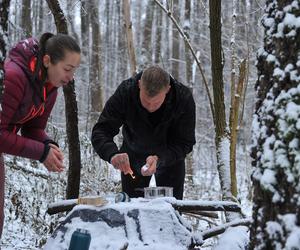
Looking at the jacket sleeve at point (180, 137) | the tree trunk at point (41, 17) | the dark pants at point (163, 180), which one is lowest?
the dark pants at point (163, 180)

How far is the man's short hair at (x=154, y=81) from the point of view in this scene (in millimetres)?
3502

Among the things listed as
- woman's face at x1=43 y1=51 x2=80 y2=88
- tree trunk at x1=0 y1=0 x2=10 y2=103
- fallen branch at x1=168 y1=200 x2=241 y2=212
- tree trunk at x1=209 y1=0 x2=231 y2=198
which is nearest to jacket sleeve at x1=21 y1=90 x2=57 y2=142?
woman's face at x1=43 y1=51 x2=80 y2=88

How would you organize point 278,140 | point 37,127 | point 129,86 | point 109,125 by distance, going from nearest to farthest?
point 278,140
point 37,127
point 129,86
point 109,125

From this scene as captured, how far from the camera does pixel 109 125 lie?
13.3 feet

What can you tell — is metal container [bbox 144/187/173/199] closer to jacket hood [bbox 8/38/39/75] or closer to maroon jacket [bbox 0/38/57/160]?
maroon jacket [bbox 0/38/57/160]

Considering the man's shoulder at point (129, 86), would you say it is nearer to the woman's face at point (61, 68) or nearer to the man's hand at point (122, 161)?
the man's hand at point (122, 161)

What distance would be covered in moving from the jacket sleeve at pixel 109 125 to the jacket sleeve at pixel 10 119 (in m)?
0.96

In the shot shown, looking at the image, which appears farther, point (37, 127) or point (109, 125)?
point (109, 125)

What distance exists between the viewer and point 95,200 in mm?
2842

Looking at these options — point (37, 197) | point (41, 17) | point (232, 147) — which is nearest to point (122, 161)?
point (232, 147)

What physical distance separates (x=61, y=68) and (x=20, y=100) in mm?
322

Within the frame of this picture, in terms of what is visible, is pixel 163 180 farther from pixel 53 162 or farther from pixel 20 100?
pixel 20 100

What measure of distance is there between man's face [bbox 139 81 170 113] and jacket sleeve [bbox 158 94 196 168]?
0.97 ft

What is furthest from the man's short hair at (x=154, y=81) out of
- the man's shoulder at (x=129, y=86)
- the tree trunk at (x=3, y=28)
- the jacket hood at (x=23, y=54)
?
the tree trunk at (x=3, y=28)
